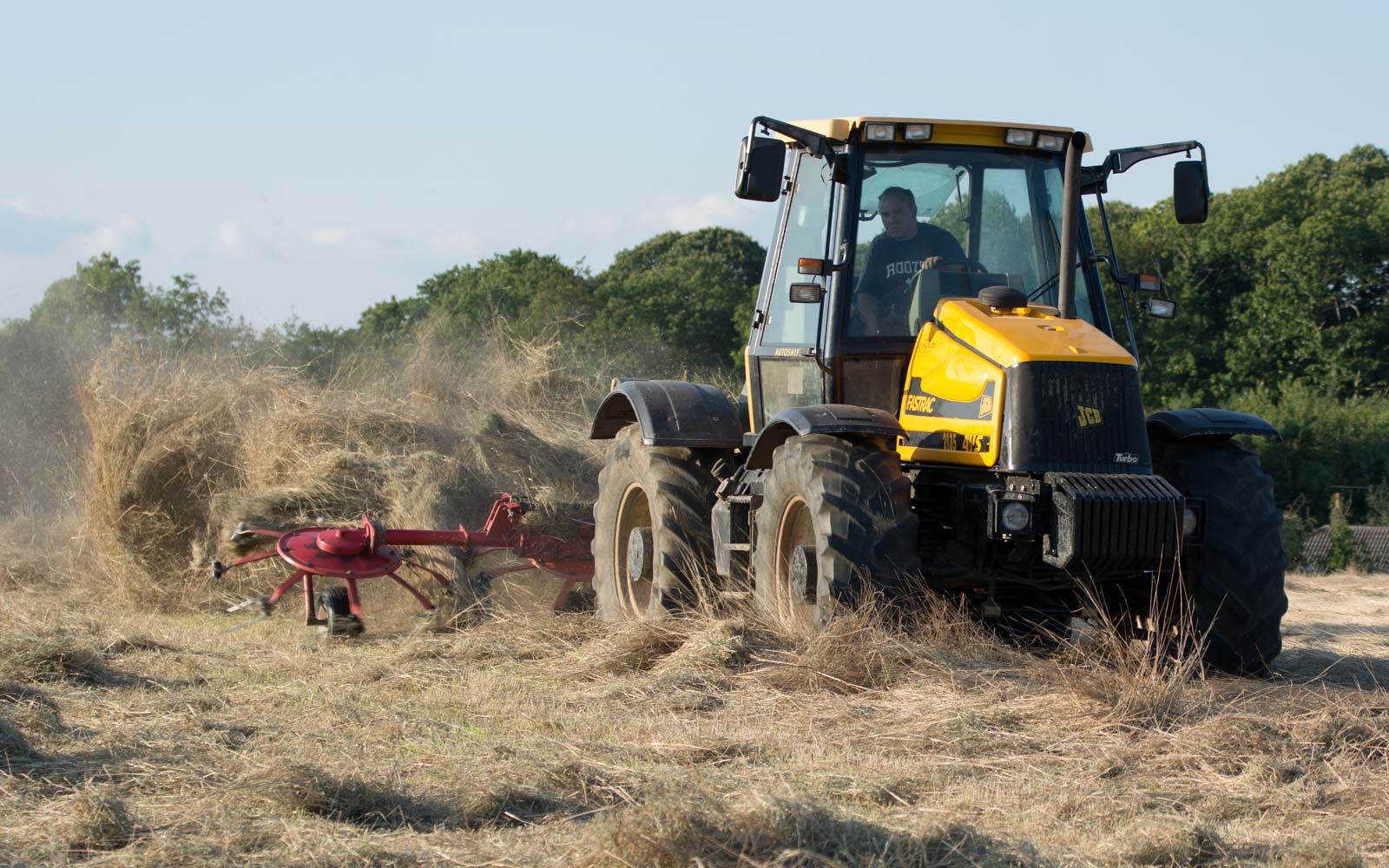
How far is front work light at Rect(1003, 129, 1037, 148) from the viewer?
7.44m

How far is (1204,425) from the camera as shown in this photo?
6.84 m

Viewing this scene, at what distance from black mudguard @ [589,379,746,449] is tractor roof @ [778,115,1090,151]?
165 cm

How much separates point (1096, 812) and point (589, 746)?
5.46 ft

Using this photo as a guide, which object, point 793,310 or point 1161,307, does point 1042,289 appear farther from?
point 793,310

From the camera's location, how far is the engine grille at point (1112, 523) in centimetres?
597

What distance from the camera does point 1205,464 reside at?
22.2ft

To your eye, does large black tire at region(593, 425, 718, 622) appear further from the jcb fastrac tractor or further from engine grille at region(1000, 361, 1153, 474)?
engine grille at region(1000, 361, 1153, 474)

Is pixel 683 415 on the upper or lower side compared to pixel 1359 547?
upper

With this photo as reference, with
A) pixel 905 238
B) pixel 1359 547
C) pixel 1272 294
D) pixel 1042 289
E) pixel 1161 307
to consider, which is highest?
pixel 1272 294

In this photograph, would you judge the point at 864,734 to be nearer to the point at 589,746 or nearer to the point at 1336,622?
the point at 589,746

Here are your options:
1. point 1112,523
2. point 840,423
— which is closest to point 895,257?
point 840,423

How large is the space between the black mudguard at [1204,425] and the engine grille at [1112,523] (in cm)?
78

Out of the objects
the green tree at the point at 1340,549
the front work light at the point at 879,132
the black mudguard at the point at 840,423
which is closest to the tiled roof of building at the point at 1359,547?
the green tree at the point at 1340,549

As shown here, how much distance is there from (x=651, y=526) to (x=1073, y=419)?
293cm
